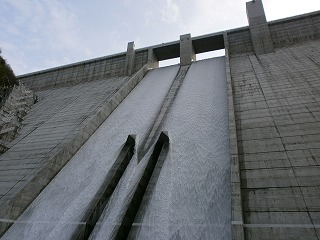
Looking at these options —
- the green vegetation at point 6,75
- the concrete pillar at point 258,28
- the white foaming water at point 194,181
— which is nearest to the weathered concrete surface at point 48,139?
the green vegetation at point 6,75

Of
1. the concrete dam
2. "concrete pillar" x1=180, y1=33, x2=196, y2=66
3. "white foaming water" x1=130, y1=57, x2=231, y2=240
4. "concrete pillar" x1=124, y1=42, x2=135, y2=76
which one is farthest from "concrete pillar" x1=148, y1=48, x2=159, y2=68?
"white foaming water" x1=130, y1=57, x2=231, y2=240

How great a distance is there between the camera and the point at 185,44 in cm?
1744

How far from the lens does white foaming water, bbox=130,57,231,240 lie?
16.8 feet

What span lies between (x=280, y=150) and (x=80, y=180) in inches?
206

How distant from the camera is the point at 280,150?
6.07m

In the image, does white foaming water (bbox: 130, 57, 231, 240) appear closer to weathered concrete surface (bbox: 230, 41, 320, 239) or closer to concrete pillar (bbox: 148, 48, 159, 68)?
weathered concrete surface (bbox: 230, 41, 320, 239)

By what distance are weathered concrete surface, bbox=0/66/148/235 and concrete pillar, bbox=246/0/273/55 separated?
7.19m

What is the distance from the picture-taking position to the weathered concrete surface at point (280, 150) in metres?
4.46

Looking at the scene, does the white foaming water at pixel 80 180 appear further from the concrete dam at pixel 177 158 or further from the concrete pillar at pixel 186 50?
the concrete pillar at pixel 186 50

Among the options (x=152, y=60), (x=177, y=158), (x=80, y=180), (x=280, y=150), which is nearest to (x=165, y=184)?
(x=177, y=158)

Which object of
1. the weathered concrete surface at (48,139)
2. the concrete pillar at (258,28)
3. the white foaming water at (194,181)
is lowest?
the white foaming water at (194,181)

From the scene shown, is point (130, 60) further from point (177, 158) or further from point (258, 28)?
point (177, 158)

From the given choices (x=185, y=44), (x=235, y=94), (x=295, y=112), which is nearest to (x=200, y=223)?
(x=295, y=112)

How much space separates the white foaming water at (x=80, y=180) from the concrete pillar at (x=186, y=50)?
5.50 m
